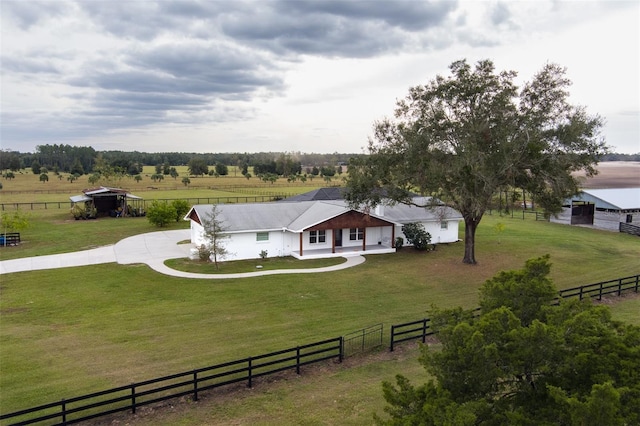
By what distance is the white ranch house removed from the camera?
30.3 meters

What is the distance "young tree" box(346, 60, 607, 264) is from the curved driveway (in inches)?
300

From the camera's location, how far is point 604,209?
4594 centimetres

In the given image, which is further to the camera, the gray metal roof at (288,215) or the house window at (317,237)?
→ the house window at (317,237)

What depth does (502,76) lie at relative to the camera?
2639cm

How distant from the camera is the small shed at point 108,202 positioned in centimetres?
4831

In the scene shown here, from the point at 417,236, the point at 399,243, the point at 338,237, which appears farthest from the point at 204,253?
the point at 417,236

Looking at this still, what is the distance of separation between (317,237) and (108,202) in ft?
97.2

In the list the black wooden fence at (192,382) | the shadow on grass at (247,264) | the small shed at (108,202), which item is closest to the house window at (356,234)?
the shadow on grass at (247,264)

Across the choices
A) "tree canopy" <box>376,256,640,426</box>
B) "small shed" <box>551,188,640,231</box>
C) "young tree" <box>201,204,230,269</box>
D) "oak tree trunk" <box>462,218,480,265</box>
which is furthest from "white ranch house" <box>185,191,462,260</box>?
"tree canopy" <box>376,256,640,426</box>

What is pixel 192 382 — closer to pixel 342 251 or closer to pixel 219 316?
pixel 219 316

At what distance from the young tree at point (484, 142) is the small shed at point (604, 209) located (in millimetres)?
19537

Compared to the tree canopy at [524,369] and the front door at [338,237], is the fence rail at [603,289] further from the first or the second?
the front door at [338,237]

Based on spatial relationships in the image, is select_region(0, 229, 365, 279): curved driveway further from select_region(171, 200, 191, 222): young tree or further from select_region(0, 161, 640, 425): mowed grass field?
select_region(171, 200, 191, 222): young tree

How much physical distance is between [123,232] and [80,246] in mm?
6461
